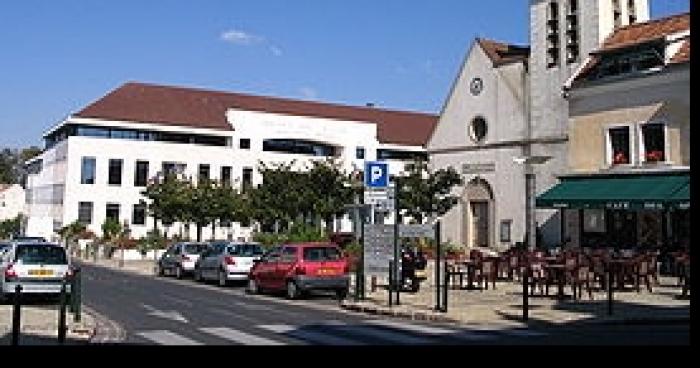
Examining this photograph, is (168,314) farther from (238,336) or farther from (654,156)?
(654,156)

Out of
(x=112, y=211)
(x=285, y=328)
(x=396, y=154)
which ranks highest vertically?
(x=396, y=154)

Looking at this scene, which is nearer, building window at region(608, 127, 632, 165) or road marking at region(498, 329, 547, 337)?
road marking at region(498, 329, 547, 337)

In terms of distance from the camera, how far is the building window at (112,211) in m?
61.2

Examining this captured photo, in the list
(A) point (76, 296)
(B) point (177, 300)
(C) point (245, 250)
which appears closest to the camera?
(A) point (76, 296)

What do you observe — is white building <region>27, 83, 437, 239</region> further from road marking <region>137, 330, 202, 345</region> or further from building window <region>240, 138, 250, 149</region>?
road marking <region>137, 330, 202, 345</region>

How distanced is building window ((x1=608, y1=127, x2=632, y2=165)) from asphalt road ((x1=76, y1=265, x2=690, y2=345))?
1632 cm

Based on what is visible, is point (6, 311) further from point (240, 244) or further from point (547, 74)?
point (547, 74)

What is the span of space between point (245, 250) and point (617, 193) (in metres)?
14.0

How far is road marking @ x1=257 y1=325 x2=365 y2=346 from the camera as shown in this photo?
12148mm

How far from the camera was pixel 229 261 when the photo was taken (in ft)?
89.7

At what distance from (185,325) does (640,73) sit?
76.7 ft

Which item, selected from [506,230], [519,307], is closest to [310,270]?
[519,307]

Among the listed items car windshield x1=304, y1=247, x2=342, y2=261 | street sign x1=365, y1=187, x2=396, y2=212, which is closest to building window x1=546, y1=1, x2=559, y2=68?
car windshield x1=304, y1=247, x2=342, y2=261

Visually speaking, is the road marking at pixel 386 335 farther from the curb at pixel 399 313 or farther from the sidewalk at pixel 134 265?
the sidewalk at pixel 134 265
